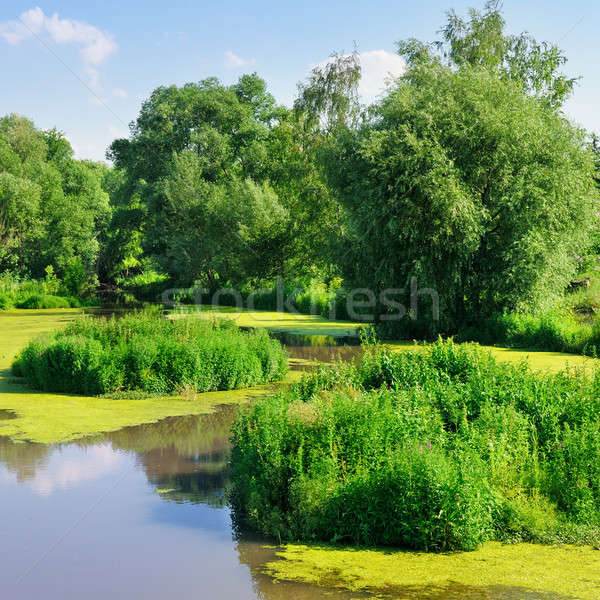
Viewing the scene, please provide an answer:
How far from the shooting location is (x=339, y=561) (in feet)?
20.9

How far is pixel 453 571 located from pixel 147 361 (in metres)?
9.42

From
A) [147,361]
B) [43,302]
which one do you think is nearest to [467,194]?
[147,361]

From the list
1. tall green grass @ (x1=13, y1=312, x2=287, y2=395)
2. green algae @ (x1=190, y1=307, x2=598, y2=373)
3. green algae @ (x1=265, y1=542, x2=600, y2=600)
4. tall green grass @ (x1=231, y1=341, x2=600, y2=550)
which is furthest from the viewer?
green algae @ (x1=190, y1=307, x2=598, y2=373)

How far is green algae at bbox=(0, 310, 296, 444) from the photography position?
11367mm

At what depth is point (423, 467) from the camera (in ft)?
21.6

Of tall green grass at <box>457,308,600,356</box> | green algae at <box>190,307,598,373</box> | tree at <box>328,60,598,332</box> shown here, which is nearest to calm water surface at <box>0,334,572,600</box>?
green algae at <box>190,307,598,373</box>

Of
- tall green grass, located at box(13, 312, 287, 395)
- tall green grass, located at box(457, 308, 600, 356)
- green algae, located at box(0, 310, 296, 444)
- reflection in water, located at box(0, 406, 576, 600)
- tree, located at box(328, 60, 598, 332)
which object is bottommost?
reflection in water, located at box(0, 406, 576, 600)

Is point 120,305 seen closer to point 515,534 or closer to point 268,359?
point 268,359

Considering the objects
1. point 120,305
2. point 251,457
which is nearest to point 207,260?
point 120,305

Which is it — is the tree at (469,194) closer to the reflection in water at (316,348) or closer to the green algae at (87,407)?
the reflection in water at (316,348)

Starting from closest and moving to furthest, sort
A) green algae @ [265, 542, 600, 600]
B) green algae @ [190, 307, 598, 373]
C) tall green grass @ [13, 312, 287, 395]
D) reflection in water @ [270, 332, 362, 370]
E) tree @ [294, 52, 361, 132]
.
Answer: green algae @ [265, 542, 600, 600] < tall green grass @ [13, 312, 287, 395] < green algae @ [190, 307, 598, 373] < reflection in water @ [270, 332, 362, 370] < tree @ [294, 52, 361, 132]

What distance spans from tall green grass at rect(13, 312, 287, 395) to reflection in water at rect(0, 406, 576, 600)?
3.45 m

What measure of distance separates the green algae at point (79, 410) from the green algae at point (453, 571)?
18.9 feet

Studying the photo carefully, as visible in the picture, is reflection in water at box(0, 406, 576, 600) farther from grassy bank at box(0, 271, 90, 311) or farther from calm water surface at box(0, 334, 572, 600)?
grassy bank at box(0, 271, 90, 311)
